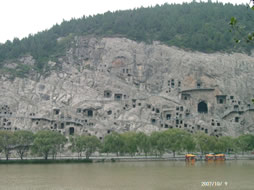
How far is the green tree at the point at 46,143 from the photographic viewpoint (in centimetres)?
5447

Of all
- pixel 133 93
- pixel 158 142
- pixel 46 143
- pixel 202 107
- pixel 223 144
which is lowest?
pixel 223 144

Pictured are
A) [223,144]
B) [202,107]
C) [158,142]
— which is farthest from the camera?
[202,107]

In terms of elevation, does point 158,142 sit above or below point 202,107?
below

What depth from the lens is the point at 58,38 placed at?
97000 mm

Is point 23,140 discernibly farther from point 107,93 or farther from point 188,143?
point 188,143

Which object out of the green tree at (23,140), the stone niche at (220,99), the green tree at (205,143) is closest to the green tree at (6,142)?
the green tree at (23,140)

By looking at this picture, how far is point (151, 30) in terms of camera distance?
302 ft

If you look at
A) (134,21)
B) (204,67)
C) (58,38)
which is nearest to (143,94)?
(204,67)

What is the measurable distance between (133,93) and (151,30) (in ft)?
73.8

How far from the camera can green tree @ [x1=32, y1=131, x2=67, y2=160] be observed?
5447 centimetres

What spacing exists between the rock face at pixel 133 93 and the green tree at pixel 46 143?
13334 millimetres

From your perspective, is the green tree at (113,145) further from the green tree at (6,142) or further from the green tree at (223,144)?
the green tree at (223,144)

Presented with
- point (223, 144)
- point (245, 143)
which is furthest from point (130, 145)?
point (245, 143)
